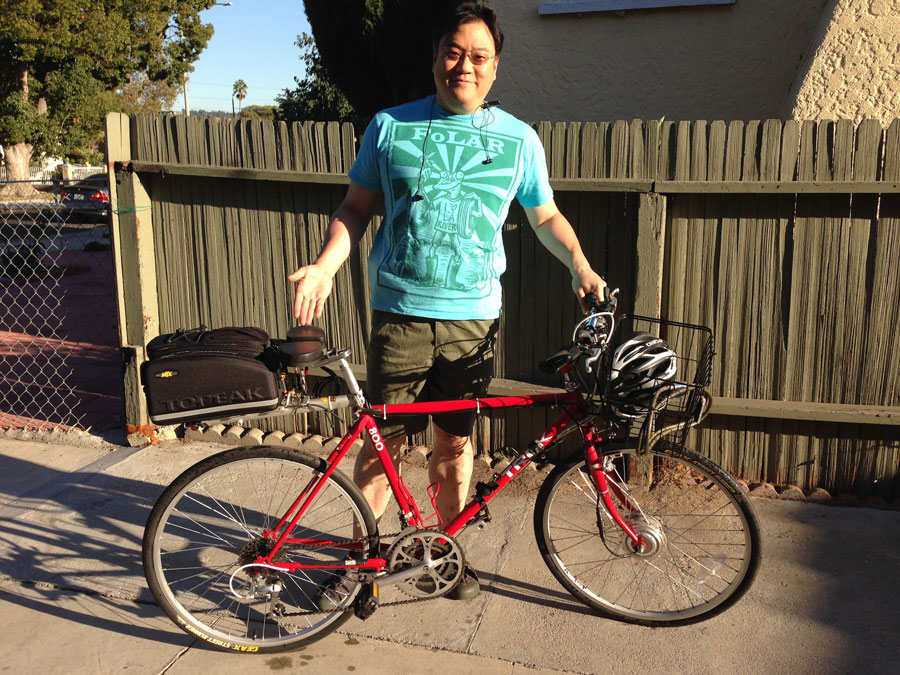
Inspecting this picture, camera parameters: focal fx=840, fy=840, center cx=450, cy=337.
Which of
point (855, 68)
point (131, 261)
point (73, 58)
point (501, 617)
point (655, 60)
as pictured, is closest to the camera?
point (501, 617)

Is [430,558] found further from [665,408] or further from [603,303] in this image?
[603,303]

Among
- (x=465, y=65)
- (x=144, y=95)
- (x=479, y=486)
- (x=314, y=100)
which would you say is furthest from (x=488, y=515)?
(x=144, y=95)

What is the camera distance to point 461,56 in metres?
2.72

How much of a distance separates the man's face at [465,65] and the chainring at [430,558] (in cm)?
146

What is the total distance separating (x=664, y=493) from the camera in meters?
2.93

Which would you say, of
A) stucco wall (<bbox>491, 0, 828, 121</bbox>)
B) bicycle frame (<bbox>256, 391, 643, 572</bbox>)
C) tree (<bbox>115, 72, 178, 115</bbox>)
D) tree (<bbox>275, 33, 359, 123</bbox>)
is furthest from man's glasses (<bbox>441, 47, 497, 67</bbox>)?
tree (<bbox>115, 72, 178, 115</bbox>)

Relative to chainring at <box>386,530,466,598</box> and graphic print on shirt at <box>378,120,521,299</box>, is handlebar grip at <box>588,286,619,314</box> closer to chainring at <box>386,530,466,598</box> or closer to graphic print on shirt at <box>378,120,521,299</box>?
graphic print on shirt at <box>378,120,521,299</box>

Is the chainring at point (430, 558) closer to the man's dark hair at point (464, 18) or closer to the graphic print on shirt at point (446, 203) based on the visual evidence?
the graphic print on shirt at point (446, 203)

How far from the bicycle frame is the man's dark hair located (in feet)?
3.90

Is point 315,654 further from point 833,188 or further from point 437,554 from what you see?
point 833,188

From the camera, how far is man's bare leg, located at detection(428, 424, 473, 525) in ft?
10.3

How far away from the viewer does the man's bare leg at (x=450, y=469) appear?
123 inches

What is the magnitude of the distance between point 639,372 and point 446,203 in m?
0.85

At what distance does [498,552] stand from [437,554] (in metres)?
0.74
